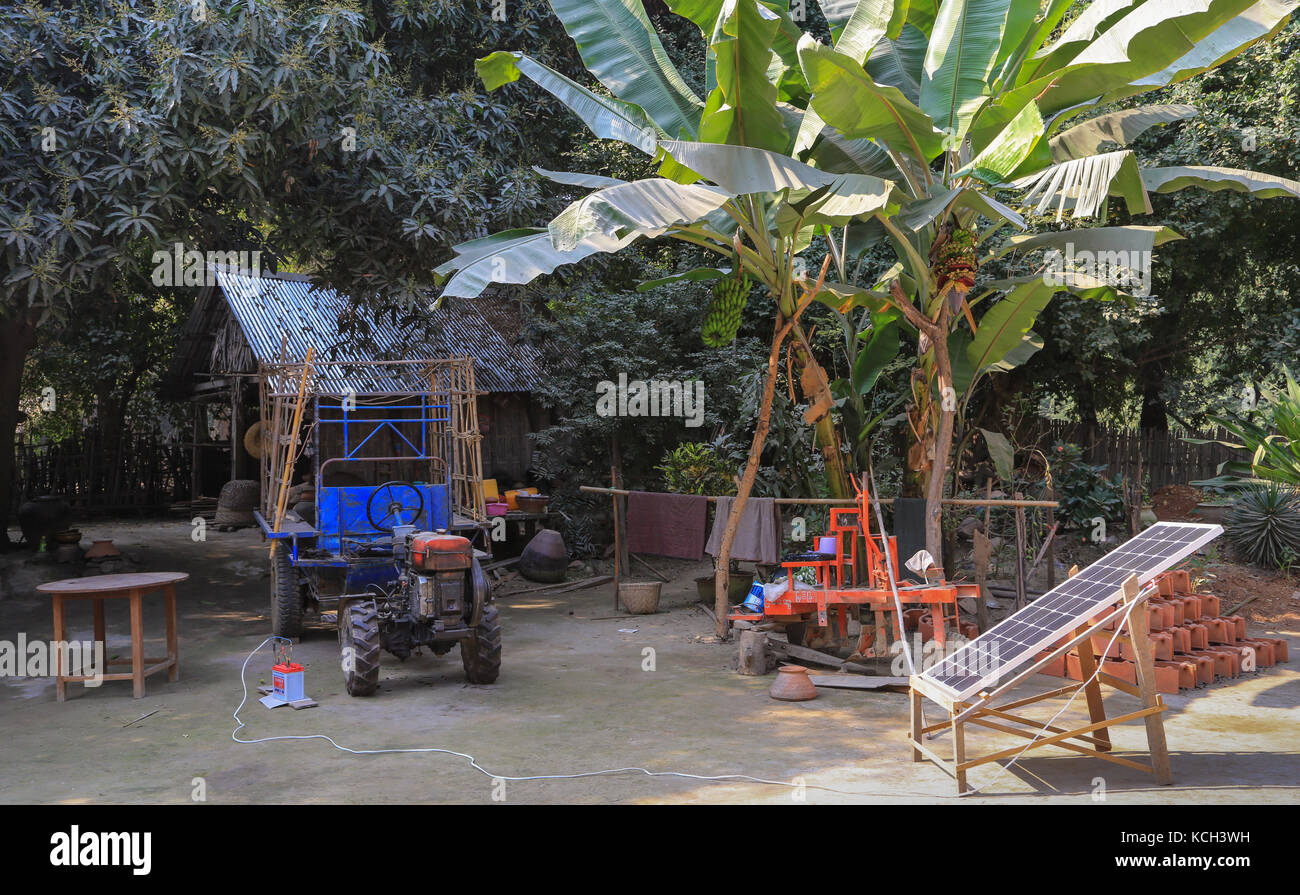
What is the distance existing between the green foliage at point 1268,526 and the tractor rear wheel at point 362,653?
31.4ft

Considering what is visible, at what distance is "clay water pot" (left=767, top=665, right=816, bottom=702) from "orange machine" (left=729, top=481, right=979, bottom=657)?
708mm

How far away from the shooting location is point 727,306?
29.5 feet

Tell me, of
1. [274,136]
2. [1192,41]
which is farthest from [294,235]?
[1192,41]

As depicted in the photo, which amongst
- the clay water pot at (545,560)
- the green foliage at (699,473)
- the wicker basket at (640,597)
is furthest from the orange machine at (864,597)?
the clay water pot at (545,560)

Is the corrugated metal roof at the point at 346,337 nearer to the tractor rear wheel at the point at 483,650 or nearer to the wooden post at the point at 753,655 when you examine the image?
the tractor rear wheel at the point at 483,650

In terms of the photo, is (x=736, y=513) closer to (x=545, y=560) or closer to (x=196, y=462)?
(x=545, y=560)

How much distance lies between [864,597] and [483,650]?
306 cm

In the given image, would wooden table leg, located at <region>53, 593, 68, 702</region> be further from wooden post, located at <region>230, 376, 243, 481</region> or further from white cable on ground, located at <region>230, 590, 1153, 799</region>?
wooden post, located at <region>230, 376, 243, 481</region>

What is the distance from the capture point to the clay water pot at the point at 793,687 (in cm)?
719

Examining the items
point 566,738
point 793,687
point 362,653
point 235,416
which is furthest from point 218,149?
point 235,416

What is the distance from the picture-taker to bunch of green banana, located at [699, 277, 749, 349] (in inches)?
351

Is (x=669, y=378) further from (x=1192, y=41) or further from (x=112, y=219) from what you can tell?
(x=1192, y=41)

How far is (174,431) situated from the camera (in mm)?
21469

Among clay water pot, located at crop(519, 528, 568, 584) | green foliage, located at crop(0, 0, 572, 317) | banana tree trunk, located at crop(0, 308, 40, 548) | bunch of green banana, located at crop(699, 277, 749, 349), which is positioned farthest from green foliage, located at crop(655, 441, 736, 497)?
banana tree trunk, located at crop(0, 308, 40, 548)
